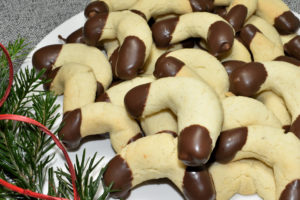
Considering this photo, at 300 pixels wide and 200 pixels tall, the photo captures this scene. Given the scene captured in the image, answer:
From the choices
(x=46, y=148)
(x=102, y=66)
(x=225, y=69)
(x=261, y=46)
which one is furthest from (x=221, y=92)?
(x=46, y=148)

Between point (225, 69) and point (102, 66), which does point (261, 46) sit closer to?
point (225, 69)

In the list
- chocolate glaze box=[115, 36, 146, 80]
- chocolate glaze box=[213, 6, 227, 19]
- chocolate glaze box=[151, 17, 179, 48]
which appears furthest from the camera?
chocolate glaze box=[213, 6, 227, 19]

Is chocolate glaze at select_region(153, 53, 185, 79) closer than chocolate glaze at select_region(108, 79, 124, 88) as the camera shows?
Yes

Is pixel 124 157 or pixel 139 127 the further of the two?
pixel 139 127

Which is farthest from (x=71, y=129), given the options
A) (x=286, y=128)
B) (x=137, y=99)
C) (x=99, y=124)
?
(x=286, y=128)

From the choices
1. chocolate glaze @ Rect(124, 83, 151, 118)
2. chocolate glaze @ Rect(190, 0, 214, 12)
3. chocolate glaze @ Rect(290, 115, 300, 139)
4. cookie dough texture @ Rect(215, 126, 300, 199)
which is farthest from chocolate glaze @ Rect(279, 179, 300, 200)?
chocolate glaze @ Rect(190, 0, 214, 12)

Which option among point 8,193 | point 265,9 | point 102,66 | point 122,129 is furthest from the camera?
point 265,9

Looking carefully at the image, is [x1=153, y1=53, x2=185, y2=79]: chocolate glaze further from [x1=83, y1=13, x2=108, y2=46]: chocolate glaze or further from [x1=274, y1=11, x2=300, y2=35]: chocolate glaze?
[x1=274, y1=11, x2=300, y2=35]: chocolate glaze
